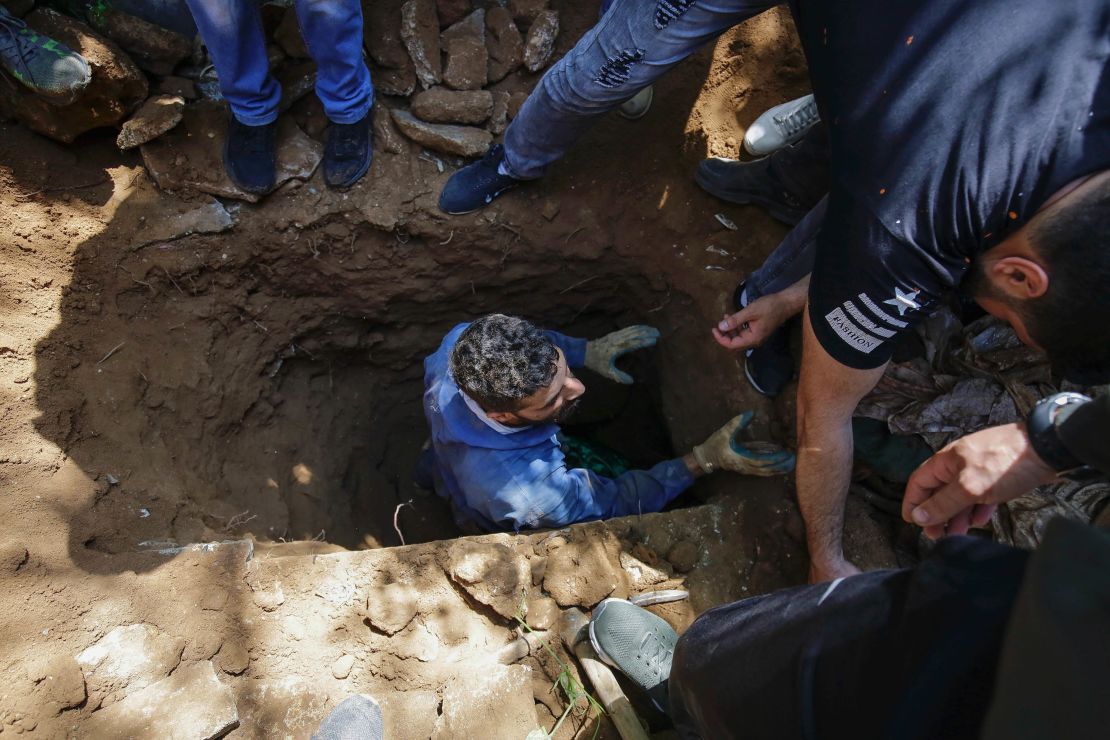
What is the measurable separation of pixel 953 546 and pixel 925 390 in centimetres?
139

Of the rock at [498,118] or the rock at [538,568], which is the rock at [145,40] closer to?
the rock at [498,118]

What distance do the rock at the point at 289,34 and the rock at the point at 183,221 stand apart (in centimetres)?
75

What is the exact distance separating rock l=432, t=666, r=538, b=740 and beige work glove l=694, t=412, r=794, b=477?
3.52 ft

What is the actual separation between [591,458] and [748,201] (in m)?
1.45

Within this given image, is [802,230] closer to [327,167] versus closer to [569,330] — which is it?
[569,330]

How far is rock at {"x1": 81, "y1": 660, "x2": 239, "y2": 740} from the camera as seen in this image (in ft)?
6.37

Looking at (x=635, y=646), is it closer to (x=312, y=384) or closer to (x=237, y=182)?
(x=312, y=384)

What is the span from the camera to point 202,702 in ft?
6.58

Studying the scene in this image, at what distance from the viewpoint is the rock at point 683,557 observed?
2445mm

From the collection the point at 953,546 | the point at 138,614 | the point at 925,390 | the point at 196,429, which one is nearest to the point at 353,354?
the point at 196,429

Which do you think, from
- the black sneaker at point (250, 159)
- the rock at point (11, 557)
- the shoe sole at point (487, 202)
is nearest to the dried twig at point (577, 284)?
the shoe sole at point (487, 202)

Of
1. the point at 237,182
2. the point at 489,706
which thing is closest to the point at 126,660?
the point at 489,706

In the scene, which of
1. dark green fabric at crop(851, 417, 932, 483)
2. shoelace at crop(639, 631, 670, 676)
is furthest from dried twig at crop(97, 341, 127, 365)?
dark green fabric at crop(851, 417, 932, 483)

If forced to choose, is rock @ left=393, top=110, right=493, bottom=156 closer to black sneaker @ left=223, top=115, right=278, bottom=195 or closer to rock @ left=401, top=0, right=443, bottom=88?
rock @ left=401, top=0, right=443, bottom=88
